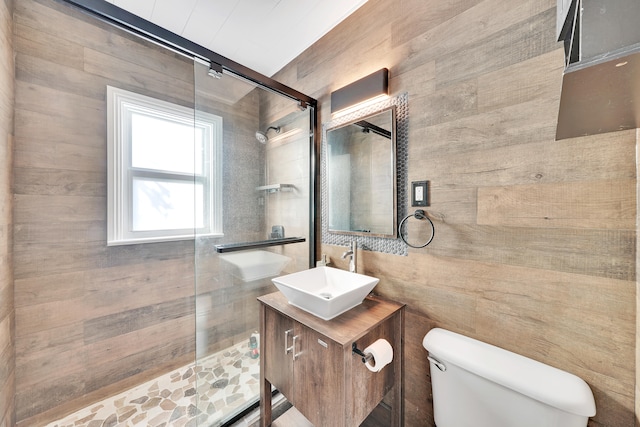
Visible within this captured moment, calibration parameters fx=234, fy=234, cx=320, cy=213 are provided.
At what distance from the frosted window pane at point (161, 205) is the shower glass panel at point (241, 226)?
17.6 inches

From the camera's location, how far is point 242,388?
4.99 feet

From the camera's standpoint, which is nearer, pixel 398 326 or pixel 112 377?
pixel 398 326

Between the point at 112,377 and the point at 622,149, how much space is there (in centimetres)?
291

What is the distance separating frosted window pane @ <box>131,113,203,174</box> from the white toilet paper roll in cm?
162

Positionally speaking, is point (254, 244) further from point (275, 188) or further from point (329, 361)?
point (329, 361)

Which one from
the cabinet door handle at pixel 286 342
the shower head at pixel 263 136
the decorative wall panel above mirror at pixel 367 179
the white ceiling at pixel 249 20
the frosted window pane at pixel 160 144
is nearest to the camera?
the cabinet door handle at pixel 286 342

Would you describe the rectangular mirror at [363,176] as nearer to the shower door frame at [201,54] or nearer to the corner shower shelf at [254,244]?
the shower door frame at [201,54]

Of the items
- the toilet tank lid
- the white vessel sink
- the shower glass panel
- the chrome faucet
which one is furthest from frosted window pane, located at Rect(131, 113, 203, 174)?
the toilet tank lid

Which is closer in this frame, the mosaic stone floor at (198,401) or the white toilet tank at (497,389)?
the white toilet tank at (497,389)

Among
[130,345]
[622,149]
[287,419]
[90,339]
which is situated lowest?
[287,419]

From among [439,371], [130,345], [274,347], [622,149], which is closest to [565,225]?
[622,149]

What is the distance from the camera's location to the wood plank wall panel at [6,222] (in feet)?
3.87

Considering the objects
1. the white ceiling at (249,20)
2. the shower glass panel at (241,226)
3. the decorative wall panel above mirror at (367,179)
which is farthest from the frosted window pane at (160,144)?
the decorative wall panel above mirror at (367,179)

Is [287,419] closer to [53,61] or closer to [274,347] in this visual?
[274,347]
